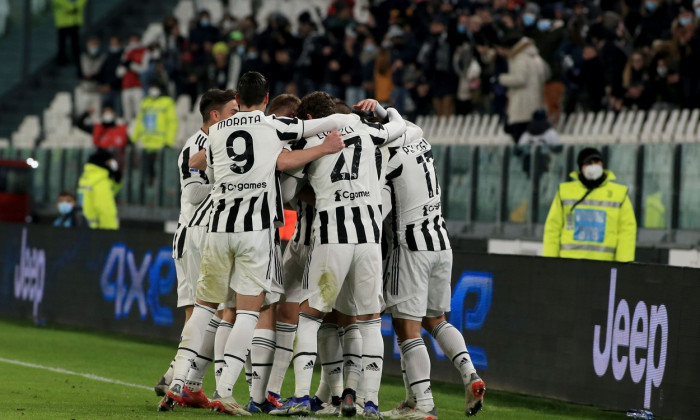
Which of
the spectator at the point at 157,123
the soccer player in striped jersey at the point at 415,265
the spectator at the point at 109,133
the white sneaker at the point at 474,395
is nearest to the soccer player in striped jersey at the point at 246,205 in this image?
the soccer player in striped jersey at the point at 415,265

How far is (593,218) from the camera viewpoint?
12.2m

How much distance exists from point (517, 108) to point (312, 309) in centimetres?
1025

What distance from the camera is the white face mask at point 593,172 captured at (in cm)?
1218

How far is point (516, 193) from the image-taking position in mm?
16266

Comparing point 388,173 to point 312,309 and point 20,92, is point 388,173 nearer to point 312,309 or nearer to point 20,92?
point 312,309

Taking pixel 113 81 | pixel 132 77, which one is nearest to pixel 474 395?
pixel 132 77

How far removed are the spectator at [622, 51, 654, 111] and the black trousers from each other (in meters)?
17.4

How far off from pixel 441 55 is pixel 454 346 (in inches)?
462

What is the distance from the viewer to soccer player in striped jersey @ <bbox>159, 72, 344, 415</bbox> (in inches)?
348

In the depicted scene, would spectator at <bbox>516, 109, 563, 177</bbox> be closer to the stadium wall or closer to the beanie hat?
the beanie hat

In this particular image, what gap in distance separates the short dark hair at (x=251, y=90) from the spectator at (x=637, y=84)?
380 inches

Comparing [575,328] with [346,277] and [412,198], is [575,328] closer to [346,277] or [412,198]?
[412,198]

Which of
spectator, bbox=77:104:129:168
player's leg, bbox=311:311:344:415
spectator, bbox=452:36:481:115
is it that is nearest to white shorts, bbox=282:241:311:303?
player's leg, bbox=311:311:344:415

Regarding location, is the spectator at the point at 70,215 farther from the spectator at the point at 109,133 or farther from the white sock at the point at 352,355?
the white sock at the point at 352,355
